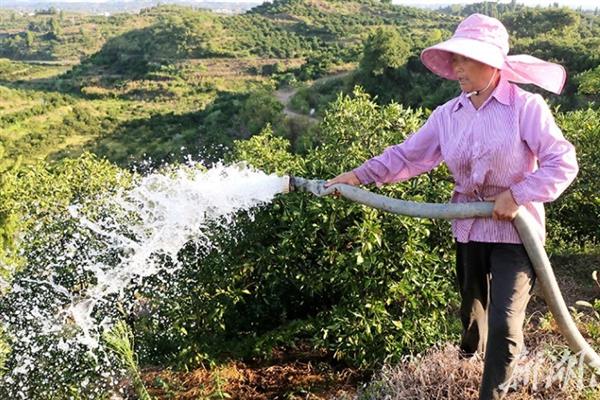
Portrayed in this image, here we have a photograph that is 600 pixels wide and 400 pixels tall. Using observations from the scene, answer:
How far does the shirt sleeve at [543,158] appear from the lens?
2.23 meters

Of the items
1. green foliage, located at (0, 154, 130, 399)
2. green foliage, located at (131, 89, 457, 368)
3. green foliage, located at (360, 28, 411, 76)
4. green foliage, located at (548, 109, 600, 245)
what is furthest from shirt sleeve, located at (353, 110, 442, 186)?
green foliage, located at (360, 28, 411, 76)

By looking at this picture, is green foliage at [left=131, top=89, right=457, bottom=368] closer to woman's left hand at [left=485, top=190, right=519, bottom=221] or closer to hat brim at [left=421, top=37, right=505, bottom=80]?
woman's left hand at [left=485, top=190, right=519, bottom=221]

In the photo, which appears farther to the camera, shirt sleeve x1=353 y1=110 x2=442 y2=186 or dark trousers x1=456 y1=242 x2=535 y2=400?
shirt sleeve x1=353 y1=110 x2=442 y2=186

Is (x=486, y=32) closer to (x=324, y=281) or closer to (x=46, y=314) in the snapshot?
(x=324, y=281)

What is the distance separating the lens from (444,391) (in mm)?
2953

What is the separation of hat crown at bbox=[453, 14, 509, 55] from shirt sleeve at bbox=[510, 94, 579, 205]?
0.28 metres

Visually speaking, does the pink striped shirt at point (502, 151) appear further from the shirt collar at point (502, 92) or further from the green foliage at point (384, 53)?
the green foliage at point (384, 53)

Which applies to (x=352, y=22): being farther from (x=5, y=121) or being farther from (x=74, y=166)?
(x=74, y=166)

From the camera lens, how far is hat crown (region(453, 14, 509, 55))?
2.41 m

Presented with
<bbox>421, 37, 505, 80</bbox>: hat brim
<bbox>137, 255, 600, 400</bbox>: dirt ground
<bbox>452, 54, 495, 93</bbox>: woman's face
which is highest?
<bbox>421, 37, 505, 80</bbox>: hat brim

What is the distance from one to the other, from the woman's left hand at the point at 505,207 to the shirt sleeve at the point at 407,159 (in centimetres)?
49

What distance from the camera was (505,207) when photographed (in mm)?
2354

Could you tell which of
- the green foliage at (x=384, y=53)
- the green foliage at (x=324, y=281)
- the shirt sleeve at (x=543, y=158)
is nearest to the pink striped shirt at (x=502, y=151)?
the shirt sleeve at (x=543, y=158)

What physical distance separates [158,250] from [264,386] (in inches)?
46.4
